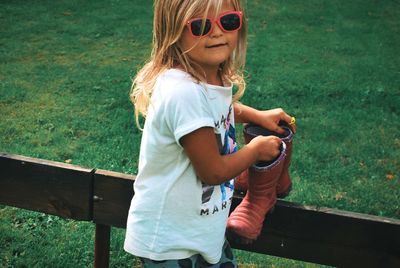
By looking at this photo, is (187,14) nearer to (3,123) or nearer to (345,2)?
(3,123)

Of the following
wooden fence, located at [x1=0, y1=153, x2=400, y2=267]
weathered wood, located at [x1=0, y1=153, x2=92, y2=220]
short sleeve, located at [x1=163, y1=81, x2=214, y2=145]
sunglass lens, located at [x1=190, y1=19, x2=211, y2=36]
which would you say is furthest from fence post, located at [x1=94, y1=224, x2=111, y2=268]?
sunglass lens, located at [x1=190, y1=19, x2=211, y2=36]

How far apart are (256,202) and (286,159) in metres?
0.21

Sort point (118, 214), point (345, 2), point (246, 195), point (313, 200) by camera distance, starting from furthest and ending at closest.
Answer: point (345, 2) → point (313, 200) → point (118, 214) → point (246, 195)

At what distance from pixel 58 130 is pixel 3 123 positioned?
0.56m

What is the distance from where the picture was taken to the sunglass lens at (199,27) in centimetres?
172

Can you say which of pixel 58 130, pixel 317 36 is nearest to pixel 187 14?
pixel 58 130

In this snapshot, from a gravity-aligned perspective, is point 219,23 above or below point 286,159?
above

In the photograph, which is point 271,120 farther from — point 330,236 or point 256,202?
point 330,236

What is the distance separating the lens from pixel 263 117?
2.10 metres

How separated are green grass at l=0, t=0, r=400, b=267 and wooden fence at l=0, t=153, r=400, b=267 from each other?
2.97 ft

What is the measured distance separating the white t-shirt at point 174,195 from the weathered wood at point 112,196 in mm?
317

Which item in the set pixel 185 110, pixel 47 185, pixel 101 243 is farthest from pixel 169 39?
pixel 101 243

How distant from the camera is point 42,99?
237 inches

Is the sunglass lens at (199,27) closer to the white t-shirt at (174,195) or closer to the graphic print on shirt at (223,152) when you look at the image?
the white t-shirt at (174,195)
